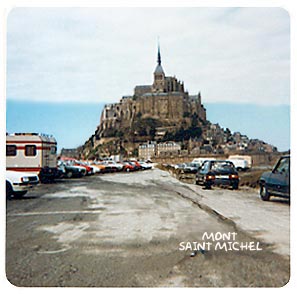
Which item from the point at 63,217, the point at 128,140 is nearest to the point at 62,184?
the point at 128,140

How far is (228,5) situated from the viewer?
15.3 ft

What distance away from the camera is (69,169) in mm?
7648

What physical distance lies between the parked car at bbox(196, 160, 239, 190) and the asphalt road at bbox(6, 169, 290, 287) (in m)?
0.17

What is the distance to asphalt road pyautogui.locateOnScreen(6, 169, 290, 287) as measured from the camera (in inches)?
164

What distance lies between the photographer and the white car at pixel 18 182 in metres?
5.08

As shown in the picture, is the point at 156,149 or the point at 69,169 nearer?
the point at 156,149

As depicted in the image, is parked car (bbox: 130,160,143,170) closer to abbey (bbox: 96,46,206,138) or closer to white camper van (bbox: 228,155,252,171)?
abbey (bbox: 96,46,206,138)

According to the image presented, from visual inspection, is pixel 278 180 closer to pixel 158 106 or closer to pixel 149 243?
pixel 149 243

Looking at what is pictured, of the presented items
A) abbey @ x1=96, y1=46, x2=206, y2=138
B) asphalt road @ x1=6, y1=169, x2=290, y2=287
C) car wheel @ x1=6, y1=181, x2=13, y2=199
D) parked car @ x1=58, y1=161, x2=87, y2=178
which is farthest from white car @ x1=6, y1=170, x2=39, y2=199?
abbey @ x1=96, y1=46, x2=206, y2=138

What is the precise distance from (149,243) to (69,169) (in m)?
3.42

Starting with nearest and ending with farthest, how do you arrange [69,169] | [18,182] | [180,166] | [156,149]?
[18,182] → [156,149] → [180,166] → [69,169]

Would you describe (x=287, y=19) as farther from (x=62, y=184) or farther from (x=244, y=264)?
(x=62, y=184)

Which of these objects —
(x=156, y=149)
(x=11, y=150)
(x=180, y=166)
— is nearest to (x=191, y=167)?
(x=180, y=166)
